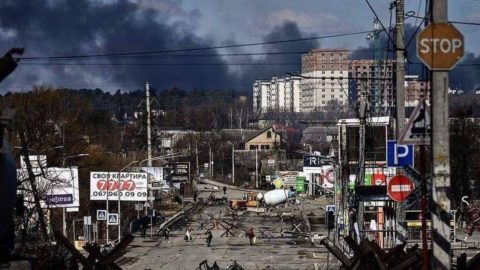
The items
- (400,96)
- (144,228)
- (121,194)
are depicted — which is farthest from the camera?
(144,228)

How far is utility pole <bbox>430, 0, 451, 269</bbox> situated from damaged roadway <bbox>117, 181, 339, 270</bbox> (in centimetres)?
2160

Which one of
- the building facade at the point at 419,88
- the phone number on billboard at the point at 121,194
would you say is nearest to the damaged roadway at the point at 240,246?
the phone number on billboard at the point at 121,194

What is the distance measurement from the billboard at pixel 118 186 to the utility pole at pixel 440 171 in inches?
2267

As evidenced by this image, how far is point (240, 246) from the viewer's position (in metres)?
65.4

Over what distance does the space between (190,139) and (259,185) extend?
3731cm

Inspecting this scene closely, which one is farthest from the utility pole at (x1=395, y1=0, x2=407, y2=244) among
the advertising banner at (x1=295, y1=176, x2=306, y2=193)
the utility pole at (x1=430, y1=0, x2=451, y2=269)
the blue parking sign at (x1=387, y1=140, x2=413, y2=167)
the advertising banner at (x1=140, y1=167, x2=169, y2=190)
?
the advertising banner at (x1=295, y1=176, x2=306, y2=193)

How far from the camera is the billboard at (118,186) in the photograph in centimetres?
7044

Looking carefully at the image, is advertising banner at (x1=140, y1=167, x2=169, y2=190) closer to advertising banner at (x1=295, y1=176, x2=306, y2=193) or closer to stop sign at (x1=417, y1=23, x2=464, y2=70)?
advertising banner at (x1=295, y1=176, x2=306, y2=193)

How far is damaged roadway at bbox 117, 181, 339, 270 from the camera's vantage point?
165ft

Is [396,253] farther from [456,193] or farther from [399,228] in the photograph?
[456,193]

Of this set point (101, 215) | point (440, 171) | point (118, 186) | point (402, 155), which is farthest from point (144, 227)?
point (440, 171)

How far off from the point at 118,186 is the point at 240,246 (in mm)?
11611

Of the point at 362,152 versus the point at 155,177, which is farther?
the point at 155,177

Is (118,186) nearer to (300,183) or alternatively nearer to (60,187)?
(60,187)
